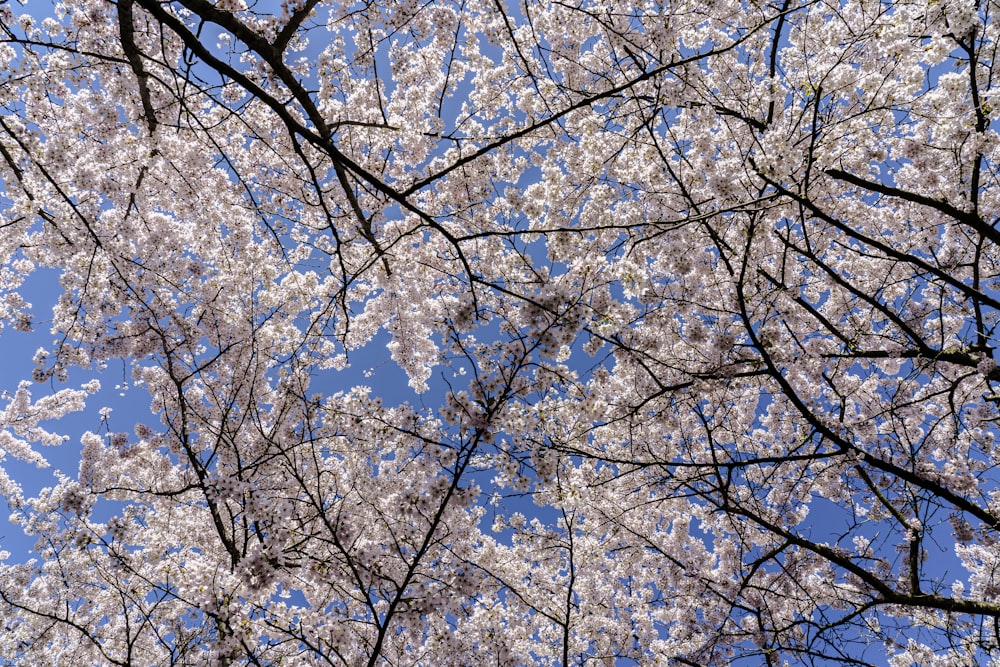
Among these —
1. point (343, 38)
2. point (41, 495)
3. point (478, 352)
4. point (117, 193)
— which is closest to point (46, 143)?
point (117, 193)

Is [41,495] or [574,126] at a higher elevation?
[574,126]

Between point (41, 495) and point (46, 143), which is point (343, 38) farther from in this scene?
point (41, 495)

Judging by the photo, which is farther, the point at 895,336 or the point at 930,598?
the point at 895,336

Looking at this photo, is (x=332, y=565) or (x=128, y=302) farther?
(x=128, y=302)

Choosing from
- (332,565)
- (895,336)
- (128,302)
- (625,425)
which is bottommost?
(332,565)

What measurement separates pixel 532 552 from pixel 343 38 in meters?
8.41

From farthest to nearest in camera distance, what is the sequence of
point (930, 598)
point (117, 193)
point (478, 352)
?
point (117, 193), point (930, 598), point (478, 352)

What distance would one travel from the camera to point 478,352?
15.1ft

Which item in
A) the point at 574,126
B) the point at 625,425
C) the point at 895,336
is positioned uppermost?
the point at 574,126

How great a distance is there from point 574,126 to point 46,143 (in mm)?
6241

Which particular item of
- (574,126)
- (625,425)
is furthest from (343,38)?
(625,425)

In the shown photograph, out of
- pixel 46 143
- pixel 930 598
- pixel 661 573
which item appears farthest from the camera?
pixel 661 573

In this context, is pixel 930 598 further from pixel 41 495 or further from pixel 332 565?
pixel 41 495

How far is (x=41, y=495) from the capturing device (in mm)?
9133
